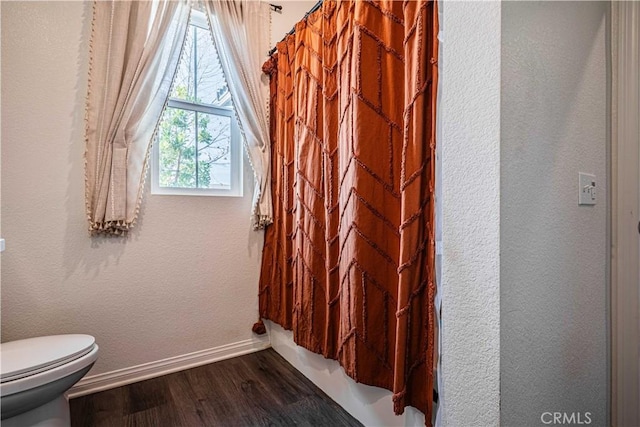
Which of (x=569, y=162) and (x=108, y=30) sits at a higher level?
(x=108, y=30)

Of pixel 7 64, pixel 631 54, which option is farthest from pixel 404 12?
pixel 7 64

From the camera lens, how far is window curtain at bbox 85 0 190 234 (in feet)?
5.47

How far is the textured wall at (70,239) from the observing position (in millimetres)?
1540

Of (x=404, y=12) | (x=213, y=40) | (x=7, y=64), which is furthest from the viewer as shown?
(x=213, y=40)

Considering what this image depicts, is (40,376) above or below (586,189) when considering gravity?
below

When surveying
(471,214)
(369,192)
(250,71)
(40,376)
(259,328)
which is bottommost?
(259,328)

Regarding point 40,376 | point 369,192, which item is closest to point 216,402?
point 40,376

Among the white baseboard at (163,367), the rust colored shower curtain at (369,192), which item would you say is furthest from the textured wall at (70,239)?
the rust colored shower curtain at (369,192)

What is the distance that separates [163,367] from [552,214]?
2227 mm

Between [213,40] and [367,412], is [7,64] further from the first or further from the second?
→ [367,412]

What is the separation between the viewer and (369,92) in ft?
4.17

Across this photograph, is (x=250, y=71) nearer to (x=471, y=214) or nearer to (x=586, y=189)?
(x=471, y=214)

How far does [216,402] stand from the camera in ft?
5.31

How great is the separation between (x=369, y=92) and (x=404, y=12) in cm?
31
